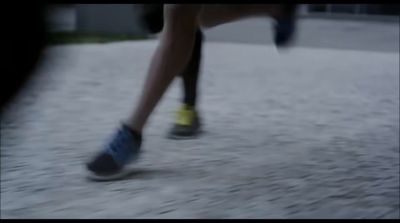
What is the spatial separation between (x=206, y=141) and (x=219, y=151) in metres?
0.18

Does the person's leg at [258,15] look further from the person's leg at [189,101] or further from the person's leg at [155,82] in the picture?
the person's leg at [189,101]

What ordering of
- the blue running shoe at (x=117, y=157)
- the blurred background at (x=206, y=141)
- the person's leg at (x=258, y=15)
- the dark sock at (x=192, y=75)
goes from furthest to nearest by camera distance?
the dark sock at (x=192, y=75), the blue running shoe at (x=117, y=157), the person's leg at (x=258, y=15), the blurred background at (x=206, y=141)

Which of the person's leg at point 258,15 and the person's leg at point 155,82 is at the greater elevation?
the person's leg at point 258,15

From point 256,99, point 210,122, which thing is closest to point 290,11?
point 210,122

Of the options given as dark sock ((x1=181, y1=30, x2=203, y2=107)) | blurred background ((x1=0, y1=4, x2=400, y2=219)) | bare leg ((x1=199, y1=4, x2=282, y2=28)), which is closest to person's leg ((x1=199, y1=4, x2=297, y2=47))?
bare leg ((x1=199, y1=4, x2=282, y2=28))

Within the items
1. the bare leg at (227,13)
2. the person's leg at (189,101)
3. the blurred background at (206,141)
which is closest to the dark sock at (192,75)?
the person's leg at (189,101)

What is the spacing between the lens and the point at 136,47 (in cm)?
764

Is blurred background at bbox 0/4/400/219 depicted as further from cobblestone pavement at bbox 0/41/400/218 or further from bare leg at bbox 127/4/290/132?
bare leg at bbox 127/4/290/132

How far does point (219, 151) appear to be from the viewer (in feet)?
9.49

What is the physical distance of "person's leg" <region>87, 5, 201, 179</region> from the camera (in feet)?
8.02

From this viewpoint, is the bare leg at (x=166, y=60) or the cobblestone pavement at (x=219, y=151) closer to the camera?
the cobblestone pavement at (x=219, y=151)

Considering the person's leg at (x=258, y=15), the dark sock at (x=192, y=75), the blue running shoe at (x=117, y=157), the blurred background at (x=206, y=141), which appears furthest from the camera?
the dark sock at (x=192, y=75)

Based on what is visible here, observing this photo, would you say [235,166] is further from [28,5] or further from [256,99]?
[28,5]

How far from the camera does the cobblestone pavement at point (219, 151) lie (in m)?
2.21
